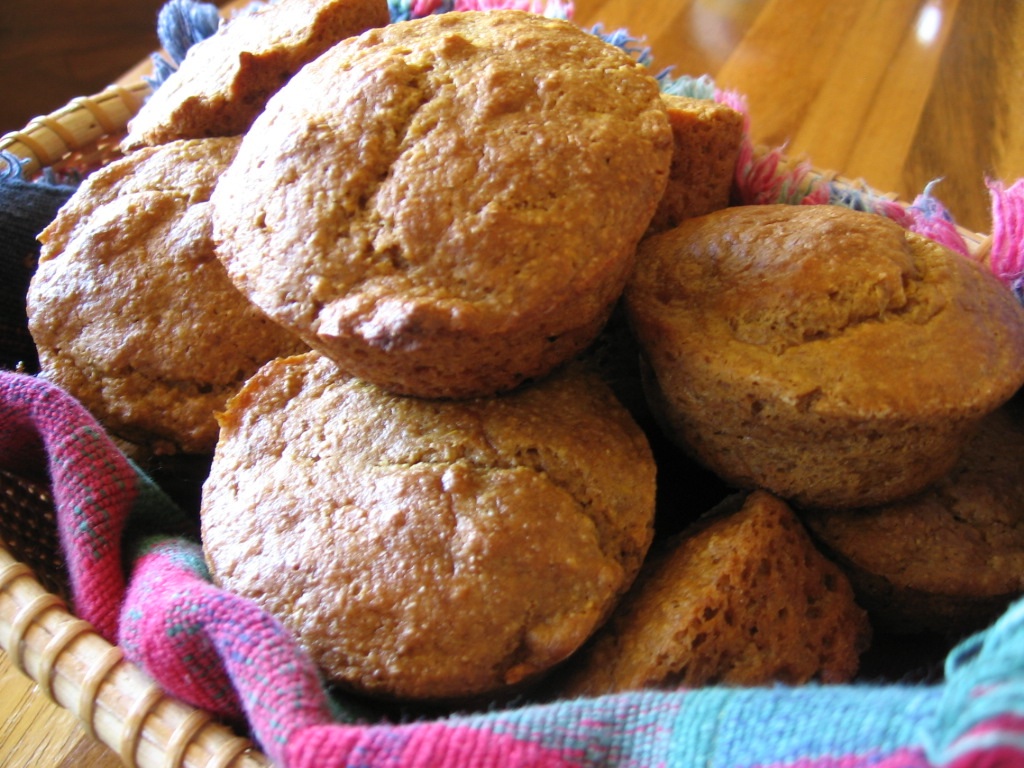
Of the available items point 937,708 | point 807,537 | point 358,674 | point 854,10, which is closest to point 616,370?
point 807,537

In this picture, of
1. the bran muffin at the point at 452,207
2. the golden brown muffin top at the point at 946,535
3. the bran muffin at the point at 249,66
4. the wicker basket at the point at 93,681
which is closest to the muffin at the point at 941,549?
the golden brown muffin top at the point at 946,535

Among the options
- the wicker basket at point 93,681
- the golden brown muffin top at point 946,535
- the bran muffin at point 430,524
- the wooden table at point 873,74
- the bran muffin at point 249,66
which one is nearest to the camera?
the wicker basket at point 93,681

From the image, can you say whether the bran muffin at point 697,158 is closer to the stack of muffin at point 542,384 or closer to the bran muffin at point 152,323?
the stack of muffin at point 542,384

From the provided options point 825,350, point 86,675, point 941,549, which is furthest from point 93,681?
point 941,549

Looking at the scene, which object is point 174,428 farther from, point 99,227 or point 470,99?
point 470,99

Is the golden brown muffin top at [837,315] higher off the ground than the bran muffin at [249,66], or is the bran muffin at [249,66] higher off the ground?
the bran muffin at [249,66]

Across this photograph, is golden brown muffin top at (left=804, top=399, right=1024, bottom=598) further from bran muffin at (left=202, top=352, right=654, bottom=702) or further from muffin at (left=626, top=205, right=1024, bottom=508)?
bran muffin at (left=202, top=352, right=654, bottom=702)

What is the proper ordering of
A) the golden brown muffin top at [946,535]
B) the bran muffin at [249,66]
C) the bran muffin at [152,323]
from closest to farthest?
the golden brown muffin top at [946,535] < the bran muffin at [152,323] < the bran muffin at [249,66]
